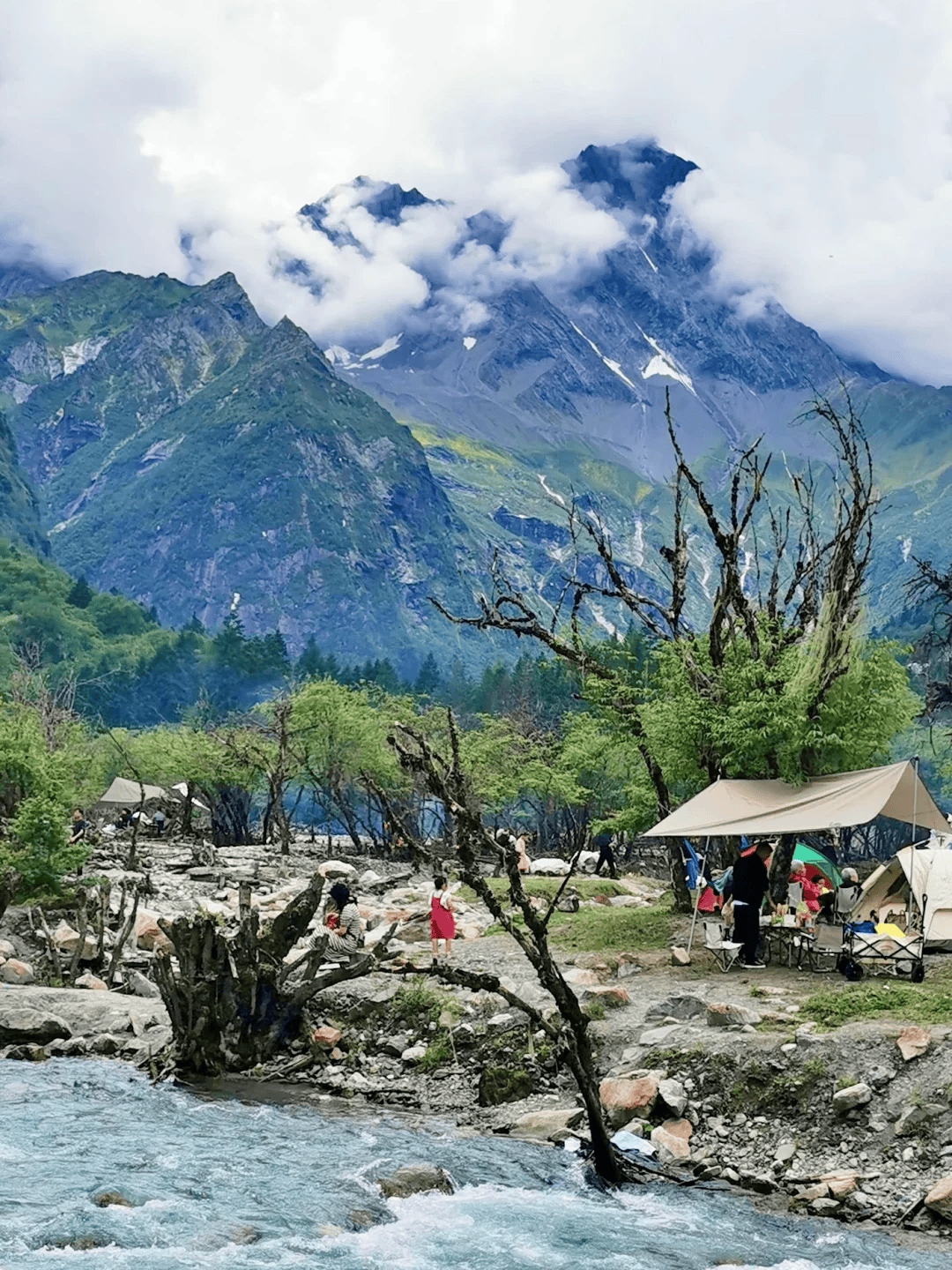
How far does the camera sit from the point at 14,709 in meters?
56.8

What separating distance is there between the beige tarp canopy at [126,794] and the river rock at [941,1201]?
5873 centimetres

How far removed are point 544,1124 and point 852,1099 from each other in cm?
358

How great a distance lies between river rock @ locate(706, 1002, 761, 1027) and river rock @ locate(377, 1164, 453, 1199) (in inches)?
182

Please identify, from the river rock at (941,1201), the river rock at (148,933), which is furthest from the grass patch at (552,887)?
the river rock at (941,1201)

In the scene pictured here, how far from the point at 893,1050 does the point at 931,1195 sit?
97.6 inches

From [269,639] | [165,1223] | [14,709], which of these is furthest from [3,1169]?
[269,639]

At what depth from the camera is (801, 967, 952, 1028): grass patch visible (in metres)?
15.5

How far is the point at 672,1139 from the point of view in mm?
13680

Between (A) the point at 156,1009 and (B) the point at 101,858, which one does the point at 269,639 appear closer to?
(B) the point at 101,858

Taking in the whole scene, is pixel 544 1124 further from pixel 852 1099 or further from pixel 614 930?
pixel 614 930

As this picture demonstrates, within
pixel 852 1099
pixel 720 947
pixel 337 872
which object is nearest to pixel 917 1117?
pixel 852 1099

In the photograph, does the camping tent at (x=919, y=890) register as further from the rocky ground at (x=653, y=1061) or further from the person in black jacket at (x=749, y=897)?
the rocky ground at (x=653, y=1061)

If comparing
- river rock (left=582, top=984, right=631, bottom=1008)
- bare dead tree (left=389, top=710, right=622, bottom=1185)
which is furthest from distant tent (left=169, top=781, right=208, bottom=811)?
bare dead tree (left=389, top=710, right=622, bottom=1185)

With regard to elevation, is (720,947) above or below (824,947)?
below
